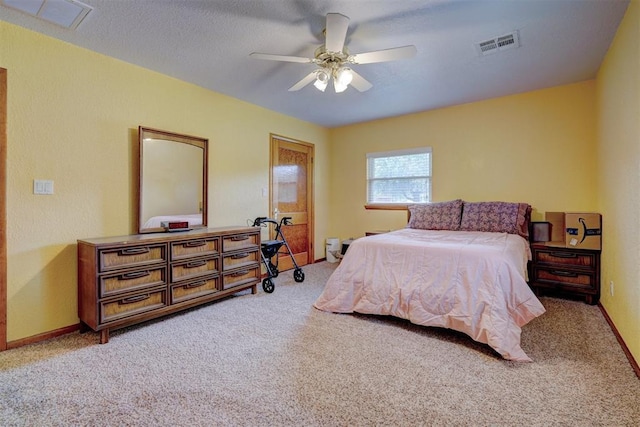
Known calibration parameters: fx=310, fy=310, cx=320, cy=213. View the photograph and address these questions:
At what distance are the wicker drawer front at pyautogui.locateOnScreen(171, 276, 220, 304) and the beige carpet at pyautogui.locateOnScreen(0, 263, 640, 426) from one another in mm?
229

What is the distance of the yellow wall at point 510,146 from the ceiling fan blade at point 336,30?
2.72m

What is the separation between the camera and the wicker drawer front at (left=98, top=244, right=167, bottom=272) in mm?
2372

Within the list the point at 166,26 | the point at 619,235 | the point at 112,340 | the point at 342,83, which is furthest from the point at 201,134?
the point at 619,235

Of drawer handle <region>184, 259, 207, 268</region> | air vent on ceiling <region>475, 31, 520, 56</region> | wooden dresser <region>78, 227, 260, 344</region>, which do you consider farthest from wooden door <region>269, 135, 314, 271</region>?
Result: air vent on ceiling <region>475, 31, 520, 56</region>

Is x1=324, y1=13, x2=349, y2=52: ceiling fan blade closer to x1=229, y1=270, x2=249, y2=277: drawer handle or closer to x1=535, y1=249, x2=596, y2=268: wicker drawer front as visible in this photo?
x1=229, y1=270, x2=249, y2=277: drawer handle

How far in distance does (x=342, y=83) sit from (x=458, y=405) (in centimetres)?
237

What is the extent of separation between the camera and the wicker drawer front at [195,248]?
2.82m

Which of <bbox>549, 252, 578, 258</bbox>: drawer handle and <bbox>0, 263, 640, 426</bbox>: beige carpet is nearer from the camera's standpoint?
<bbox>0, 263, 640, 426</bbox>: beige carpet

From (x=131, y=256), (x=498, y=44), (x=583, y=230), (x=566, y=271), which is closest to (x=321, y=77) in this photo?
(x=498, y=44)

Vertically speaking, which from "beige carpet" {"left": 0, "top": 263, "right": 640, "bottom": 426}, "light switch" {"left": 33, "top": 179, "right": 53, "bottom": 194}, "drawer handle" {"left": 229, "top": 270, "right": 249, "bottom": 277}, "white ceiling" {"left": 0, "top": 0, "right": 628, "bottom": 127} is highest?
"white ceiling" {"left": 0, "top": 0, "right": 628, "bottom": 127}

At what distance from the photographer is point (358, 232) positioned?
538 centimetres

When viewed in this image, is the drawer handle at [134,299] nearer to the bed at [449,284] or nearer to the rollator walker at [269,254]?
the rollator walker at [269,254]

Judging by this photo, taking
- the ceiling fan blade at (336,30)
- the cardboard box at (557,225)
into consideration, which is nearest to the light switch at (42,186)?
the ceiling fan blade at (336,30)

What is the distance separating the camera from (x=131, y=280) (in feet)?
8.25
